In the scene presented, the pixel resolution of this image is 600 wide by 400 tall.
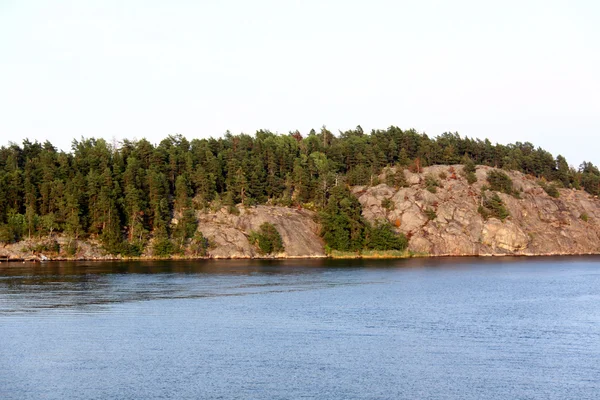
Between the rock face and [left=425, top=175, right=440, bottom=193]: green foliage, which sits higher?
[left=425, top=175, right=440, bottom=193]: green foliage

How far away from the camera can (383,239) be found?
168 metres

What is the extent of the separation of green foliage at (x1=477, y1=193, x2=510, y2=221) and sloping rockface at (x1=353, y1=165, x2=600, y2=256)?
1410mm

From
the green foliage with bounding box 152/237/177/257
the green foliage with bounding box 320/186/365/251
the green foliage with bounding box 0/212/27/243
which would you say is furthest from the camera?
the green foliage with bounding box 320/186/365/251

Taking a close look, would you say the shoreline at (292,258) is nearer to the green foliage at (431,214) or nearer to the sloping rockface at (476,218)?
the sloping rockface at (476,218)

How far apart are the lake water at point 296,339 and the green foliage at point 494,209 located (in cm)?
7813

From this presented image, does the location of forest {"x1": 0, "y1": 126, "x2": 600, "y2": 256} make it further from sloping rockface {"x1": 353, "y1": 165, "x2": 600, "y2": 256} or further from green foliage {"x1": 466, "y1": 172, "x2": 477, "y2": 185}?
green foliage {"x1": 466, "y1": 172, "x2": 477, "y2": 185}

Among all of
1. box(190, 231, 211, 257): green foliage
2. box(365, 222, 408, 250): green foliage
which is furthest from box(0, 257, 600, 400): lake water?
box(365, 222, 408, 250): green foliage

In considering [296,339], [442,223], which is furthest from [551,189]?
[296,339]

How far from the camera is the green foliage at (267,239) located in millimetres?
159875

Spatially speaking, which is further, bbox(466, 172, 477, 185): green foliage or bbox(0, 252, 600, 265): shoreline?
bbox(466, 172, 477, 185): green foliage

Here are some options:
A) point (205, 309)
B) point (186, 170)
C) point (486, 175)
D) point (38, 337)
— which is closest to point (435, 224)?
point (486, 175)

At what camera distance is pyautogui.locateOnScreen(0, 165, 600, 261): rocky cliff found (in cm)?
16262

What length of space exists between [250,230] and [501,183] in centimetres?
7537

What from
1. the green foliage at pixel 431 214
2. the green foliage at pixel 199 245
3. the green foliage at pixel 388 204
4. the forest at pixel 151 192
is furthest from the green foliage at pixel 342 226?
the green foliage at pixel 199 245
